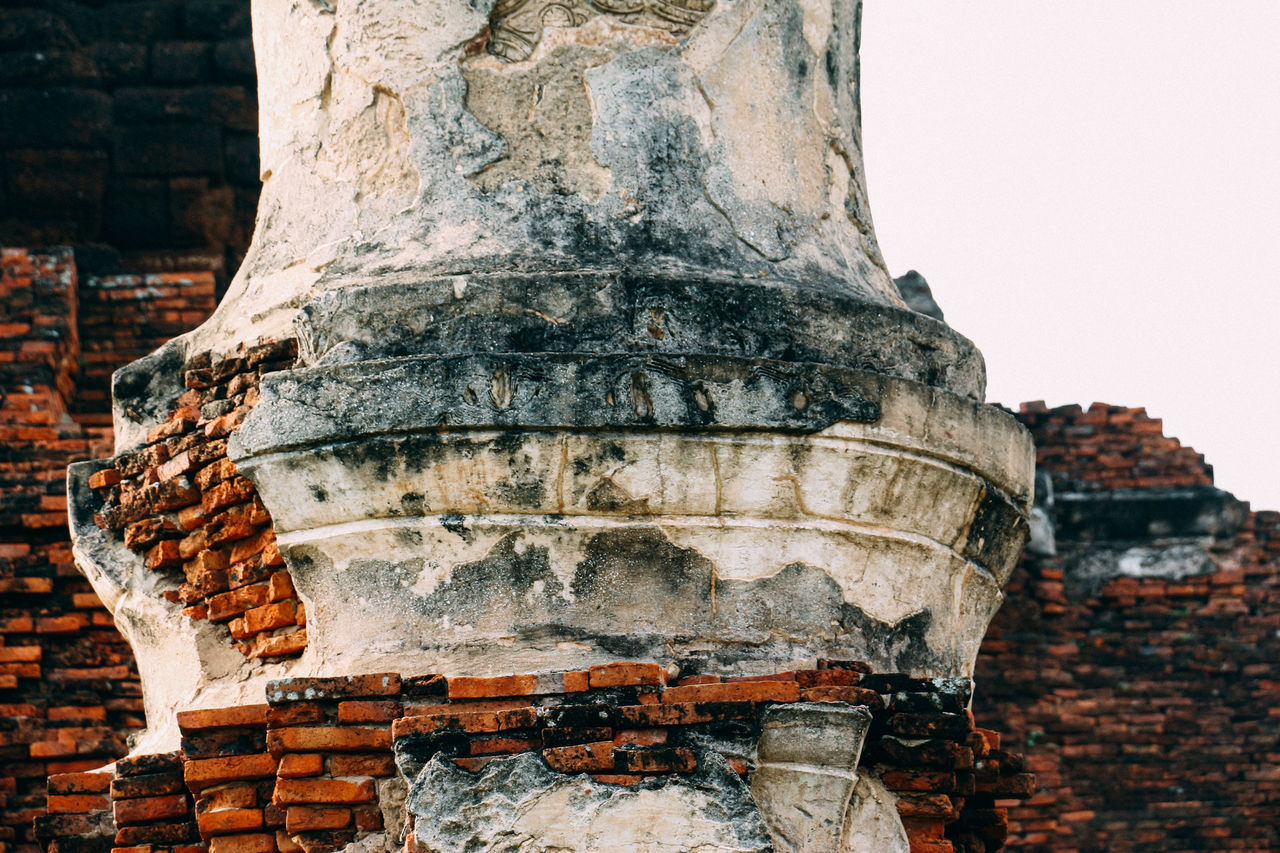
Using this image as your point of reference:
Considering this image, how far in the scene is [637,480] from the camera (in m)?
3.37

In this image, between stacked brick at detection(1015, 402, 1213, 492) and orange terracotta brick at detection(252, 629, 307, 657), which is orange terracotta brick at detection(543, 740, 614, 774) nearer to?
orange terracotta brick at detection(252, 629, 307, 657)

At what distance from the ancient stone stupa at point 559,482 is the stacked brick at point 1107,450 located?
15.8 feet

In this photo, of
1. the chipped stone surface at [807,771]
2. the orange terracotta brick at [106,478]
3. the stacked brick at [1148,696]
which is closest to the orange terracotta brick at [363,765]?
the chipped stone surface at [807,771]

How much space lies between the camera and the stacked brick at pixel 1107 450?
28.3 ft

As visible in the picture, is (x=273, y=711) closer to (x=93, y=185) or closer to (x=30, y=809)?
(x=30, y=809)

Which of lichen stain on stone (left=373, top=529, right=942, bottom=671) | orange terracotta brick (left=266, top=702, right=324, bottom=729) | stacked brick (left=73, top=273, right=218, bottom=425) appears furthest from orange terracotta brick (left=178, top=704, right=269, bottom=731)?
stacked brick (left=73, top=273, right=218, bottom=425)

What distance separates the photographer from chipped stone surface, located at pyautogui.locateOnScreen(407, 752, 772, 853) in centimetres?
306

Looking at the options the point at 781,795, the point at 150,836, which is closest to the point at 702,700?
the point at 781,795

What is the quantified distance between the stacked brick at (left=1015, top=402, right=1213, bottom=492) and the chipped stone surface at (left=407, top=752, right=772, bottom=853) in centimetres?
592

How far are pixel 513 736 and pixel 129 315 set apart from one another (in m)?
5.04

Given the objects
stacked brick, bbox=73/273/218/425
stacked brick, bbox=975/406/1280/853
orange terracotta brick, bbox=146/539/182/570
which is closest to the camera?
orange terracotta brick, bbox=146/539/182/570

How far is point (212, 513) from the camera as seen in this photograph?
3.79 metres

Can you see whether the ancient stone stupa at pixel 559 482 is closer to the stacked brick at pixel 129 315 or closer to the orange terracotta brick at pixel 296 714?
the orange terracotta brick at pixel 296 714

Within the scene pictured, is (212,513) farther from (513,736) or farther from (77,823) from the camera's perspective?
(513,736)
